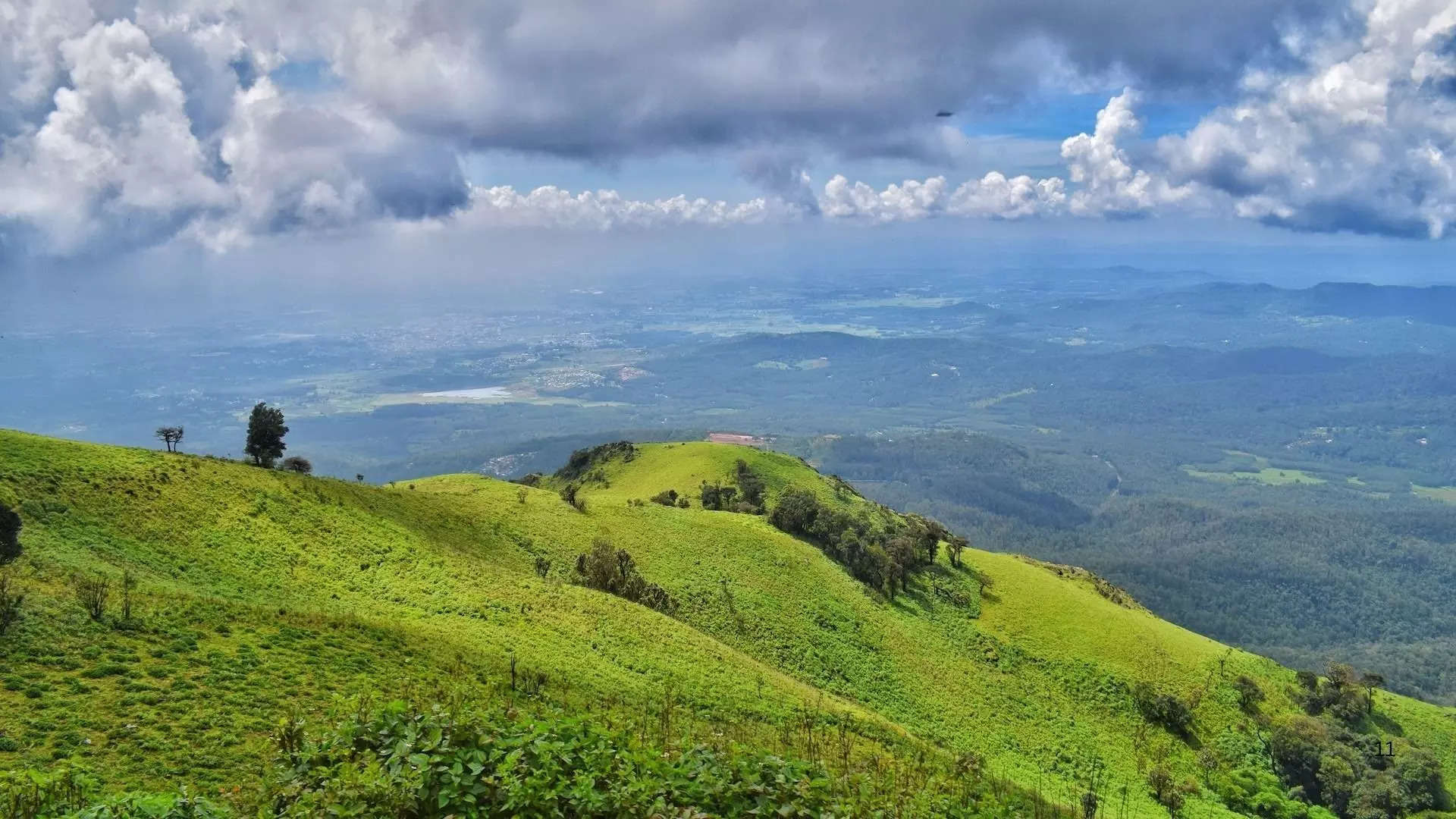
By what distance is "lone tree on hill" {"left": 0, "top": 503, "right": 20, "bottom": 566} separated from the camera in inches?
1006

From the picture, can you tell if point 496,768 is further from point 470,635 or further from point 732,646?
point 732,646

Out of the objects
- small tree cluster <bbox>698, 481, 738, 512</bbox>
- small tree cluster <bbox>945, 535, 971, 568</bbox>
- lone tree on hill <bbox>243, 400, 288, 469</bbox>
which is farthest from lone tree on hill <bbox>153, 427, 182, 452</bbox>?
small tree cluster <bbox>945, 535, 971, 568</bbox>

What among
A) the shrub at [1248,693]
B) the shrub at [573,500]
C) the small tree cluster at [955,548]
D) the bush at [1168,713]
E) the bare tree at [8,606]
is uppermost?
the bare tree at [8,606]

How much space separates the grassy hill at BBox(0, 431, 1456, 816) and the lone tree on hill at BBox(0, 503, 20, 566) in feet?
2.34

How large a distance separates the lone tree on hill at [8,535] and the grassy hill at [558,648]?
0.71 m

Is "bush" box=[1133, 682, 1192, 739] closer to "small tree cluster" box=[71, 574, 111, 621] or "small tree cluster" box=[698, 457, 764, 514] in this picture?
"small tree cluster" box=[698, 457, 764, 514]

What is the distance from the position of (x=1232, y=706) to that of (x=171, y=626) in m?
65.1

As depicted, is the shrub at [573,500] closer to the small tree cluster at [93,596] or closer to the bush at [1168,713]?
the small tree cluster at [93,596]

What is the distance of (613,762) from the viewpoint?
9742 millimetres

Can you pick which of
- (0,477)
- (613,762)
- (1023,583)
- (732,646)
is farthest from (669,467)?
(613,762)

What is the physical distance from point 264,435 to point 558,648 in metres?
30.6

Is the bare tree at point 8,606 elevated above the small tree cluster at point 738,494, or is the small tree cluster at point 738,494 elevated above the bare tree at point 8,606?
the bare tree at point 8,606

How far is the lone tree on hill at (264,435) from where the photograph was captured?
1977 inches

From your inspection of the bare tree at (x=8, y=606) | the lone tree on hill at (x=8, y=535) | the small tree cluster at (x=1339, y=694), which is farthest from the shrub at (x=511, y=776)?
the small tree cluster at (x=1339, y=694)
